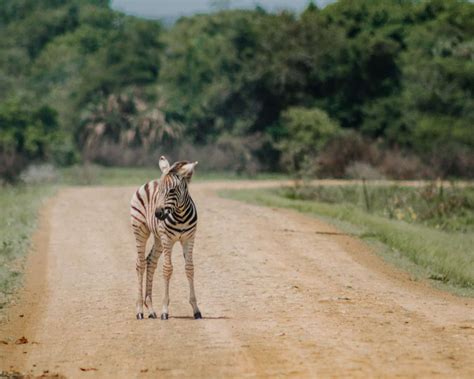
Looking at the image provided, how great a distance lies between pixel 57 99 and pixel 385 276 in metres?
46.3

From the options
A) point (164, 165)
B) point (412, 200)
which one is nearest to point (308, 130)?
point (412, 200)

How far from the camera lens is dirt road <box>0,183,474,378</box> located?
1089 centimetres

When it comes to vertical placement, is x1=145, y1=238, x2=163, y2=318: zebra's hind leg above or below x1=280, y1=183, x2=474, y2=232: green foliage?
above

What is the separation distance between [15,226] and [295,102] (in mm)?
28970

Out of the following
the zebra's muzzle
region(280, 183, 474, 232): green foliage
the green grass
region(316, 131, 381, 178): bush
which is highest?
the zebra's muzzle

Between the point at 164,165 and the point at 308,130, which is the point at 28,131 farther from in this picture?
the point at 164,165

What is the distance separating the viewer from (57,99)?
205ft

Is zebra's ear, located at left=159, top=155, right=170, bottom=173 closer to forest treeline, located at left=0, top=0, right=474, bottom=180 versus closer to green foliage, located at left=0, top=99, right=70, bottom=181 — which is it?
forest treeline, located at left=0, top=0, right=474, bottom=180

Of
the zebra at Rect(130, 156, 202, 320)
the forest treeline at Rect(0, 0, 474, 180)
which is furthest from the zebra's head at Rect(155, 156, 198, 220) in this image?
the forest treeline at Rect(0, 0, 474, 180)

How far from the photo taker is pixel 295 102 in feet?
174

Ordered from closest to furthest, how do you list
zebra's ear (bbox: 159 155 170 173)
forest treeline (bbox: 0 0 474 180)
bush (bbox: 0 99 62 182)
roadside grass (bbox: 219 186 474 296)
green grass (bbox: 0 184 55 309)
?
→ zebra's ear (bbox: 159 155 170 173)
green grass (bbox: 0 184 55 309)
roadside grass (bbox: 219 186 474 296)
bush (bbox: 0 99 62 182)
forest treeline (bbox: 0 0 474 180)

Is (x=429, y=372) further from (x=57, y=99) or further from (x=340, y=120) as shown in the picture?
(x=57, y=99)

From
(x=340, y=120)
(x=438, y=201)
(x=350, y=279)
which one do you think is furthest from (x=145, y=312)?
(x=340, y=120)

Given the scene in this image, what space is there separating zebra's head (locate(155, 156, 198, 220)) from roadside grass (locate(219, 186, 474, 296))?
18.0 feet
